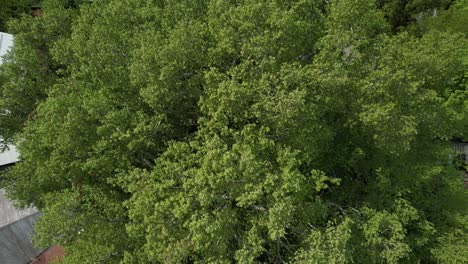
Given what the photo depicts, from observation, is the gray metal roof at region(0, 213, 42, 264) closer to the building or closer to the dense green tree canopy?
the building

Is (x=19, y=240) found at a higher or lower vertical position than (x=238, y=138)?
lower

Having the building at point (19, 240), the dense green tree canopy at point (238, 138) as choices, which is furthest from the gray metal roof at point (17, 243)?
the dense green tree canopy at point (238, 138)

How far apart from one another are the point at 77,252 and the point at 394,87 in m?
14.5

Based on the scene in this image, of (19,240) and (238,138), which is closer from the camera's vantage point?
(238,138)

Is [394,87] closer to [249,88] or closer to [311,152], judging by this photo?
[311,152]

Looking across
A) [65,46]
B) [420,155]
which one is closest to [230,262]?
[420,155]

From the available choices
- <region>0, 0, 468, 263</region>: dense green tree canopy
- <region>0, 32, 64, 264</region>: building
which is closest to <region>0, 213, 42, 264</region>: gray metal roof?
<region>0, 32, 64, 264</region>: building

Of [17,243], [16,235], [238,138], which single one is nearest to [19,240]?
[17,243]

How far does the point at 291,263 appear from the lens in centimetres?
1264

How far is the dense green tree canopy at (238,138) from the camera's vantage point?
12029 millimetres

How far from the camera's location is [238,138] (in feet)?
41.7

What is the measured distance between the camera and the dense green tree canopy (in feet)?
39.5

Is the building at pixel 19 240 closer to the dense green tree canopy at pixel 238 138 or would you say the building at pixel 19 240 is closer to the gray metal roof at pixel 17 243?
the gray metal roof at pixel 17 243

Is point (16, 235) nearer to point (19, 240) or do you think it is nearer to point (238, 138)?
point (19, 240)
